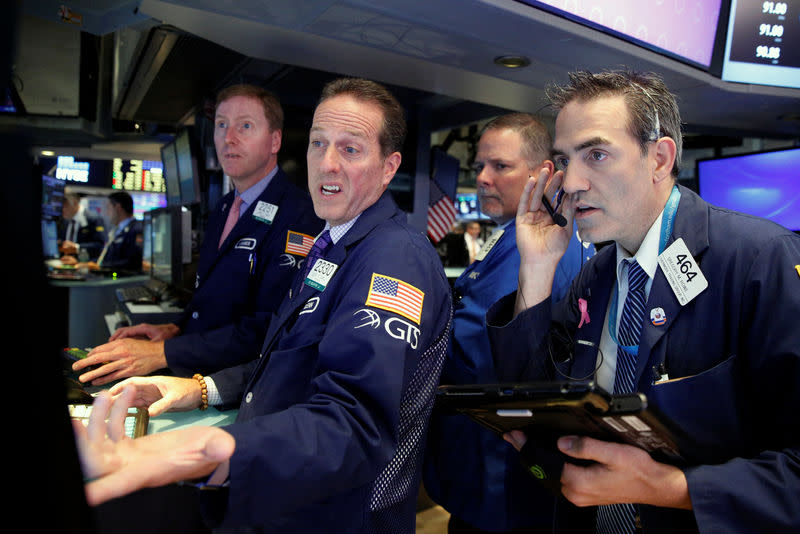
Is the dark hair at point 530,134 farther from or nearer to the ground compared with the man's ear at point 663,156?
farther from the ground

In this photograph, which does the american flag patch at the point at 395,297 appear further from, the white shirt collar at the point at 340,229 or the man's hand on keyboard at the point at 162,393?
the man's hand on keyboard at the point at 162,393

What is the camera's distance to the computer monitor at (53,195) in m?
5.37

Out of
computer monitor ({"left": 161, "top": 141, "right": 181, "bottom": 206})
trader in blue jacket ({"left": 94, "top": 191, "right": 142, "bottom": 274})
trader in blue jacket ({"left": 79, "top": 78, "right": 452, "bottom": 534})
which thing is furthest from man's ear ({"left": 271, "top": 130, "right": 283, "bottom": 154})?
trader in blue jacket ({"left": 94, "top": 191, "right": 142, "bottom": 274})

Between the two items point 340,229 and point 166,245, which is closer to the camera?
point 340,229

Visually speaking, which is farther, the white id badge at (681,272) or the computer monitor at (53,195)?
the computer monitor at (53,195)

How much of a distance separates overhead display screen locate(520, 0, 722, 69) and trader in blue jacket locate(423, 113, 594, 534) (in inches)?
26.8

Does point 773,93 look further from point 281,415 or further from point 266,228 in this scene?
point 281,415

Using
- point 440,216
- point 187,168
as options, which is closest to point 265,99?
point 187,168

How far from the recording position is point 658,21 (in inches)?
83.9

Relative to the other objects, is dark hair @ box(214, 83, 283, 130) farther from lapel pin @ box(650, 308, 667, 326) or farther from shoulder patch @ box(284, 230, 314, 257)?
lapel pin @ box(650, 308, 667, 326)

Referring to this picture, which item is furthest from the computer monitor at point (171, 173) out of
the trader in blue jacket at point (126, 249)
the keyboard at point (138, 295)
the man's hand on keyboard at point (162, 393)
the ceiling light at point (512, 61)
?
the man's hand on keyboard at point (162, 393)

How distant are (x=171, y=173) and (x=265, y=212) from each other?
3.26m

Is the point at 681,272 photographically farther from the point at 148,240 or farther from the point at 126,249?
the point at 126,249

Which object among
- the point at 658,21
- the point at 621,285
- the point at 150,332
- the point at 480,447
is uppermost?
the point at 658,21
